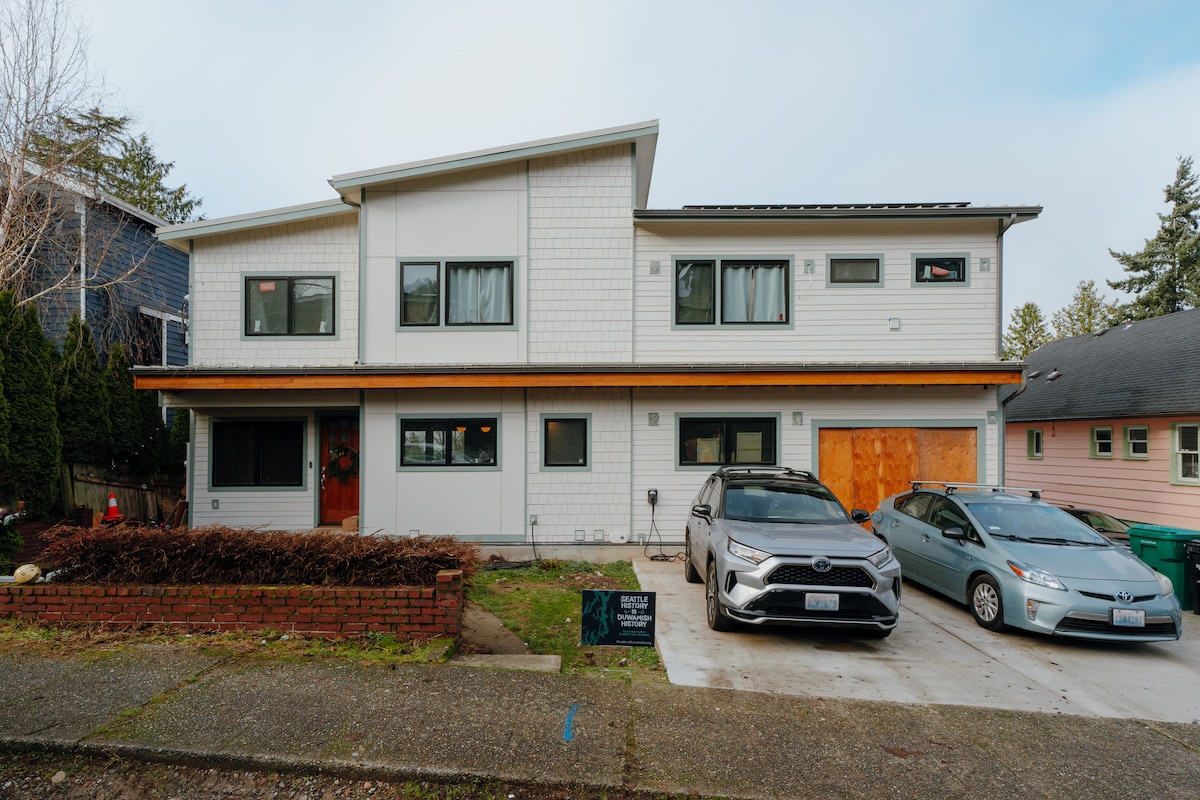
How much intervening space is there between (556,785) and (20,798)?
9.78 feet

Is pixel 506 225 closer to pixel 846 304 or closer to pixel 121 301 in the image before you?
pixel 846 304

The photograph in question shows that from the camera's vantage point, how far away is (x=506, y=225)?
441 inches

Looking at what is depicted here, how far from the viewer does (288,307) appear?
1152 centimetres

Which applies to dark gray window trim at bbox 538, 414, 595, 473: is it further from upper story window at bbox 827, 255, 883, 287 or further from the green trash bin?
the green trash bin

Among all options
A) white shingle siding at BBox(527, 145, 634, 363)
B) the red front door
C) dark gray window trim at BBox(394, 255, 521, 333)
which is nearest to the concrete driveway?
white shingle siding at BBox(527, 145, 634, 363)

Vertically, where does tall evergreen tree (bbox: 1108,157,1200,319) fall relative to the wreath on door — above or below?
above

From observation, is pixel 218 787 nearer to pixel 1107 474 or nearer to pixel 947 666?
pixel 947 666

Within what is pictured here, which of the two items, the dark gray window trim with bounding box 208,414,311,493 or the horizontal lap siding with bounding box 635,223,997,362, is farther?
the dark gray window trim with bounding box 208,414,311,493

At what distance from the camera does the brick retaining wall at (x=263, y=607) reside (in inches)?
224

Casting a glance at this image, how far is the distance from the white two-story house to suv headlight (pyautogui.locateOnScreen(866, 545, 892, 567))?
4.78 m

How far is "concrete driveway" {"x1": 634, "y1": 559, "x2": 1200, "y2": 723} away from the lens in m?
5.27

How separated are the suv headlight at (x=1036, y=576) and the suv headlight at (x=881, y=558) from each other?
5.34 feet

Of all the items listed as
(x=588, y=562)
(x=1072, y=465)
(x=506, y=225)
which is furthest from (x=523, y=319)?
(x=1072, y=465)

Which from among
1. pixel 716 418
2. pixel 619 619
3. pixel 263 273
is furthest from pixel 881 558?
pixel 263 273
